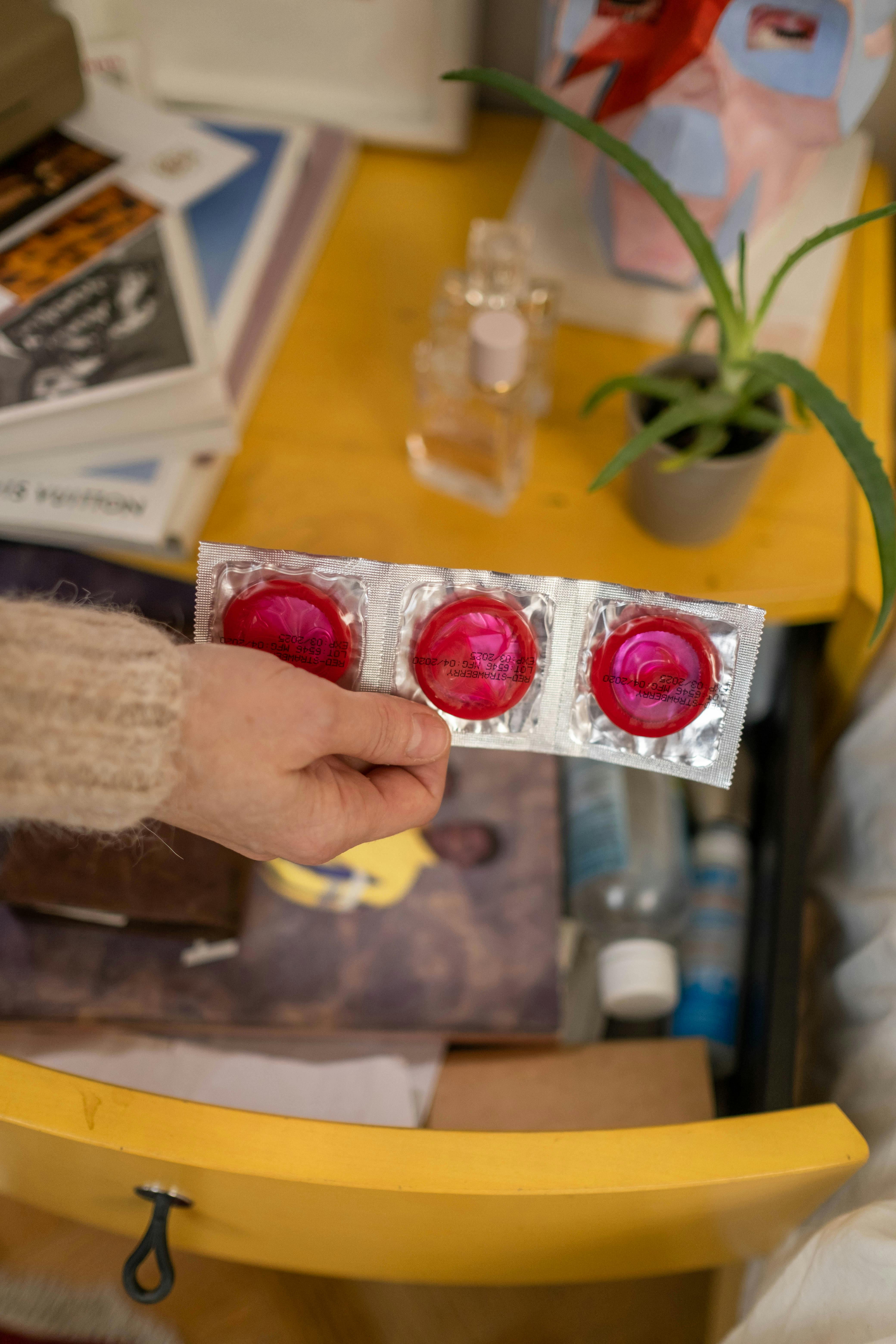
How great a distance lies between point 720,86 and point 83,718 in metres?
0.49

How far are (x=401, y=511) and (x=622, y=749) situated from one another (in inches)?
10.6

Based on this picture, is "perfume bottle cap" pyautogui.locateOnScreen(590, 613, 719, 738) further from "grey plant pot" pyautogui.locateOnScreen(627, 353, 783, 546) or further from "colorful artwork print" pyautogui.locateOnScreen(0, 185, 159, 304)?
"colorful artwork print" pyautogui.locateOnScreen(0, 185, 159, 304)

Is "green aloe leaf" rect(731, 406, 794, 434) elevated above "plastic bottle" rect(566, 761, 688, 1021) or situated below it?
above

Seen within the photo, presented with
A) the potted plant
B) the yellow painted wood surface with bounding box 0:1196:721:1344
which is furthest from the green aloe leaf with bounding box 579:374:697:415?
the yellow painted wood surface with bounding box 0:1196:721:1344

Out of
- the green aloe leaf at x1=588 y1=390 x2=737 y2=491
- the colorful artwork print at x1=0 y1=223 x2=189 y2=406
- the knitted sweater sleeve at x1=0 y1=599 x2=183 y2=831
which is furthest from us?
the colorful artwork print at x1=0 y1=223 x2=189 y2=406

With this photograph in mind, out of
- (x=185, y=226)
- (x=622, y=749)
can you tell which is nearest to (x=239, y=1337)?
(x=622, y=749)

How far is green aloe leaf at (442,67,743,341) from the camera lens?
0.44m

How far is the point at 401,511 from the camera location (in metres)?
0.62

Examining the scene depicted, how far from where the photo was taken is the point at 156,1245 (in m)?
0.43

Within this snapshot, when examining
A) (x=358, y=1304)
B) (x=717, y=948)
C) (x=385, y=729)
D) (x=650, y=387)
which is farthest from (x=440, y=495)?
(x=358, y=1304)

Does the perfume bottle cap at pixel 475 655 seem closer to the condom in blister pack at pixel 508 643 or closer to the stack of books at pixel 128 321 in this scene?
the condom in blister pack at pixel 508 643

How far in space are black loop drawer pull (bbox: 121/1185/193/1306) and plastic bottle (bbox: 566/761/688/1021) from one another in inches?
12.9

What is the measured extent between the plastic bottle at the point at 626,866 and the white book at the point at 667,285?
1.08 ft

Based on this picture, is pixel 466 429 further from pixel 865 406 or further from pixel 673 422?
pixel 865 406
